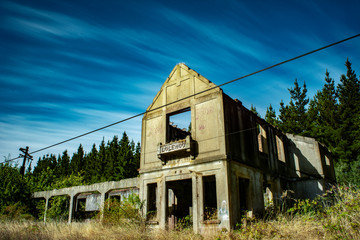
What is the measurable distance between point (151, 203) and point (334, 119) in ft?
88.9

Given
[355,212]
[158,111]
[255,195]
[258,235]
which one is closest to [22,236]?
[158,111]

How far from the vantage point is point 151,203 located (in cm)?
1631

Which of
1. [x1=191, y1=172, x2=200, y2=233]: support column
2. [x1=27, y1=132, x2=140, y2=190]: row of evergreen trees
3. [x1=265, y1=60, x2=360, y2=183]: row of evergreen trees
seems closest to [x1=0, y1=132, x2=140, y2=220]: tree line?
[x1=27, y1=132, x2=140, y2=190]: row of evergreen trees

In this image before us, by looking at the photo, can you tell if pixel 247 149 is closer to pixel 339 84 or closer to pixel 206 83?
pixel 206 83

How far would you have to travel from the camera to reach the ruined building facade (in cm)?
1340

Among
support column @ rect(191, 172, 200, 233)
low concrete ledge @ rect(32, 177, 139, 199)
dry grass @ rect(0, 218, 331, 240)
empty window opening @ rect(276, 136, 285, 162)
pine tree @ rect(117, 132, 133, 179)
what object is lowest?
dry grass @ rect(0, 218, 331, 240)

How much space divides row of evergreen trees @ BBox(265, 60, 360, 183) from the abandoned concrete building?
12.2 m

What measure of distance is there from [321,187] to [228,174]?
8.73 m

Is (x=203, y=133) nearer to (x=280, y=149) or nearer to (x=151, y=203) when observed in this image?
(x=151, y=203)

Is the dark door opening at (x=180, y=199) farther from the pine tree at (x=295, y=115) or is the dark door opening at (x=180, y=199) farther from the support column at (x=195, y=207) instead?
the pine tree at (x=295, y=115)

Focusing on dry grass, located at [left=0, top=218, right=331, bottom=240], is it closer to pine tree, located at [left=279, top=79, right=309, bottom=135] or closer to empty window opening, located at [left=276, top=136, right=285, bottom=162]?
empty window opening, located at [left=276, top=136, right=285, bottom=162]

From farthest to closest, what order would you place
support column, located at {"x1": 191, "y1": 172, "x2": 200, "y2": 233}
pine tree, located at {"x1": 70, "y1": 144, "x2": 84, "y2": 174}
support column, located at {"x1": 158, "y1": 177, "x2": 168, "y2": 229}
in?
pine tree, located at {"x1": 70, "y1": 144, "x2": 84, "y2": 174} → support column, located at {"x1": 158, "y1": 177, "x2": 168, "y2": 229} → support column, located at {"x1": 191, "y1": 172, "x2": 200, "y2": 233}

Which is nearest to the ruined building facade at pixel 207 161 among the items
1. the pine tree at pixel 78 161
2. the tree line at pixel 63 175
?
the tree line at pixel 63 175

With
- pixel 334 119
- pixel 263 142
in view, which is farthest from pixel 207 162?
pixel 334 119
